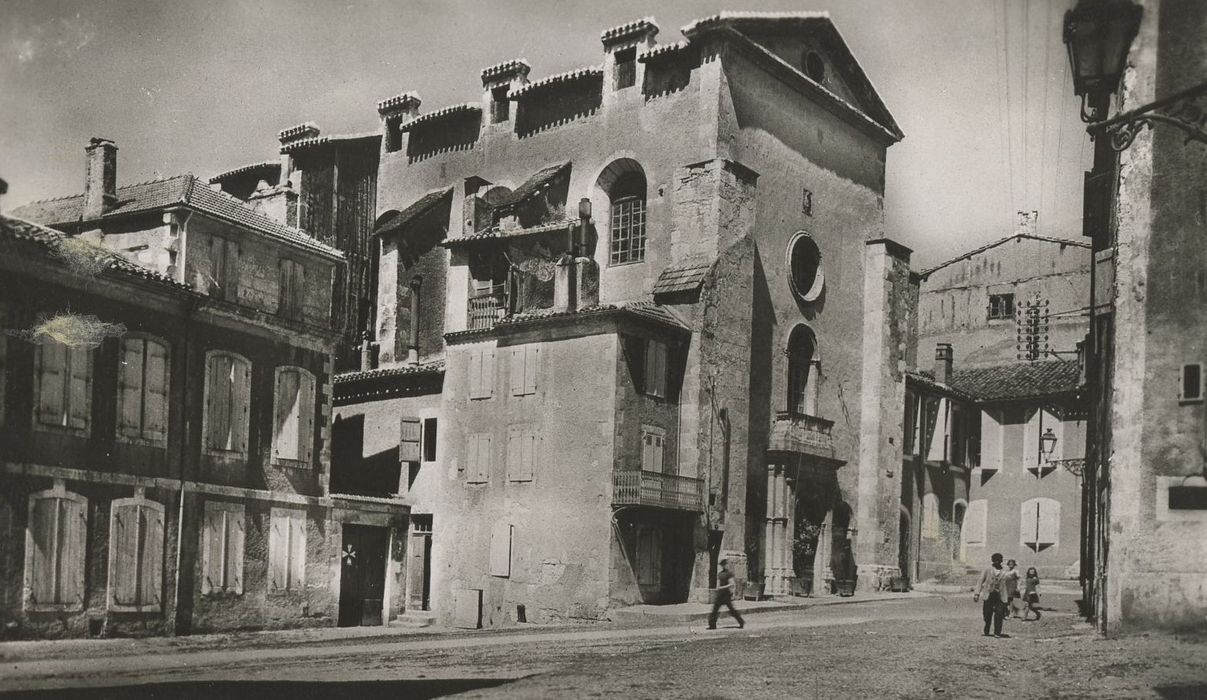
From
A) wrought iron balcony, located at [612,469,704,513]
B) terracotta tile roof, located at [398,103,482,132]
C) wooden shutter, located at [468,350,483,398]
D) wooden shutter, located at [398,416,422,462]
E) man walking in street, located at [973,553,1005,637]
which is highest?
terracotta tile roof, located at [398,103,482,132]

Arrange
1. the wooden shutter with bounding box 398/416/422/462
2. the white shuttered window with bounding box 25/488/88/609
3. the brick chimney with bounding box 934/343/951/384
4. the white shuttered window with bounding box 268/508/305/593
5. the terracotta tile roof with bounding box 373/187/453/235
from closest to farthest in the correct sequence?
the white shuttered window with bounding box 25/488/88/609, the white shuttered window with bounding box 268/508/305/593, the wooden shutter with bounding box 398/416/422/462, the terracotta tile roof with bounding box 373/187/453/235, the brick chimney with bounding box 934/343/951/384

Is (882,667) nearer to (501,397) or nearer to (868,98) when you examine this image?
(501,397)

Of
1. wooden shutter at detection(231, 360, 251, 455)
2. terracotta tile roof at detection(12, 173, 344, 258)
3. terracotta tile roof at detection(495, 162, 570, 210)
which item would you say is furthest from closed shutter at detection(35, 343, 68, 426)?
terracotta tile roof at detection(495, 162, 570, 210)

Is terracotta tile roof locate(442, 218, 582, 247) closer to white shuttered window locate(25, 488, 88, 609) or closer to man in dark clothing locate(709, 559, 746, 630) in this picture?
man in dark clothing locate(709, 559, 746, 630)

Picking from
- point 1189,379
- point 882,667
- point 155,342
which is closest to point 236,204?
point 155,342

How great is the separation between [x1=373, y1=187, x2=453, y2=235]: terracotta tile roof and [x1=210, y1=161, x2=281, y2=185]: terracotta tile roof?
5.89 metres

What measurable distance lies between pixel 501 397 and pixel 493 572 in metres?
4.17

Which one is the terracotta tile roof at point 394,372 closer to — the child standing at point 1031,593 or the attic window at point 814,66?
the attic window at point 814,66

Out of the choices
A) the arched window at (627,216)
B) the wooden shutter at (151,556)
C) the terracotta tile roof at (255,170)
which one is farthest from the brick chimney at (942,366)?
the wooden shutter at (151,556)

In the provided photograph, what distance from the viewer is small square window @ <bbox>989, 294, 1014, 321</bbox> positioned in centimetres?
4588

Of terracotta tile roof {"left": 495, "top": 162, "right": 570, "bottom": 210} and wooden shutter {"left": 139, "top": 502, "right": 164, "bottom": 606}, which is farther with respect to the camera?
terracotta tile roof {"left": 495, "top": 162, "right": 570, "bottom": 210}

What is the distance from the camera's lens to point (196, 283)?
2147 cm

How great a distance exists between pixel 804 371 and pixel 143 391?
19.9 metres

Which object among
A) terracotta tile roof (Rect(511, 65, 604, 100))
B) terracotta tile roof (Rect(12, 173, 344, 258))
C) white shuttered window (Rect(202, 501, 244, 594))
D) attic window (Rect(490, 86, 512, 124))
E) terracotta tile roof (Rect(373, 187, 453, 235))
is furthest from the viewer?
attic window (Rect(490, 86, 512, 124))
